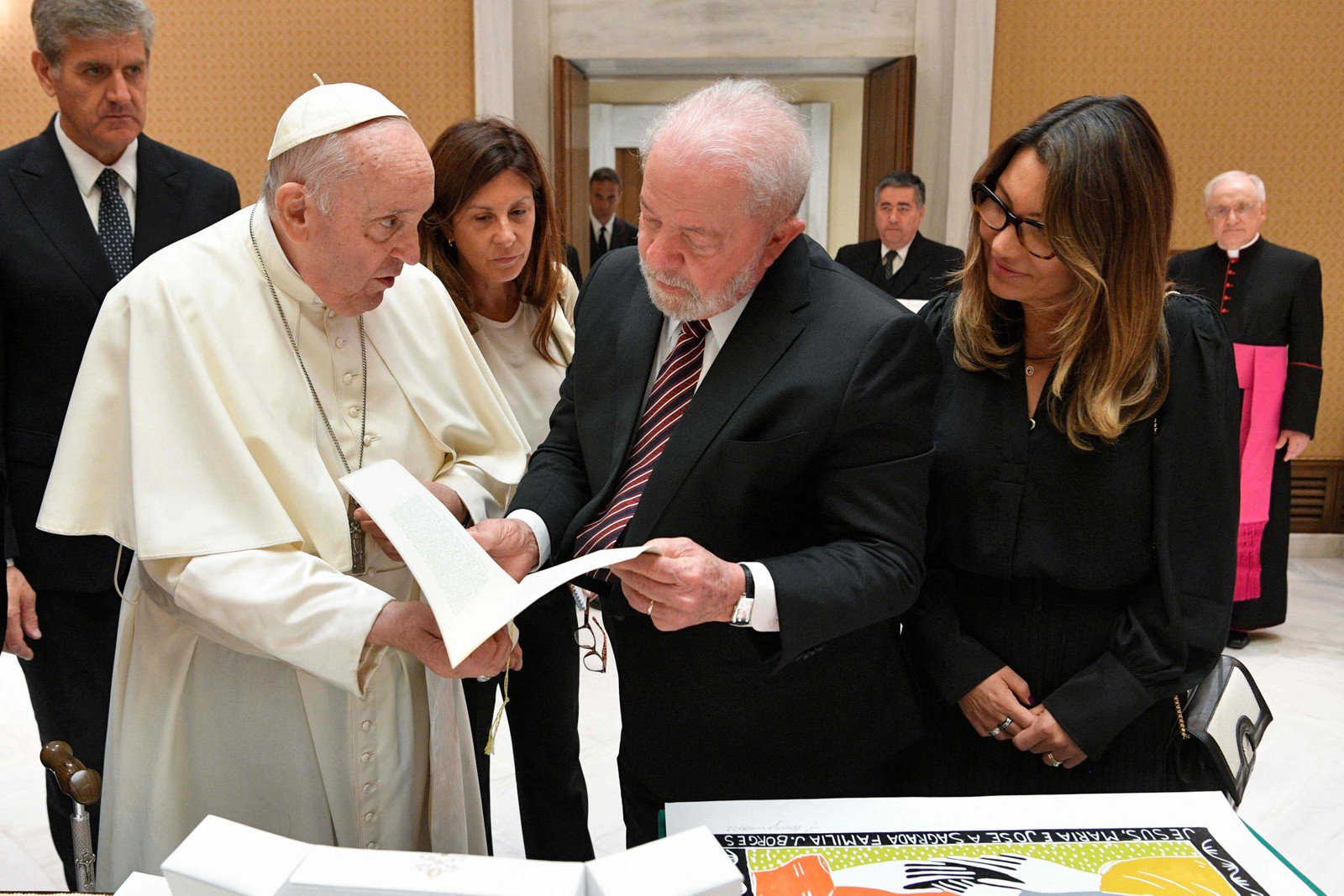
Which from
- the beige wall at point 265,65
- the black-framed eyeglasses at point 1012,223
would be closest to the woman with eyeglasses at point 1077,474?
the black-framed eyeglasses at point 1012,223

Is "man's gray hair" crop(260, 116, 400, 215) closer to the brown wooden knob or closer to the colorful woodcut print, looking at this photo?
the brown wooden knob

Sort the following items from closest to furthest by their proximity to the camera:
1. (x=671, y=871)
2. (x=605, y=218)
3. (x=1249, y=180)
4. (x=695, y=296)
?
(x=671, y=871) < (x=695, y=296) < (x=1249, y=180) < (x=605, y=218)

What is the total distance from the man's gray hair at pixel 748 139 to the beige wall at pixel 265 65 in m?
5.69

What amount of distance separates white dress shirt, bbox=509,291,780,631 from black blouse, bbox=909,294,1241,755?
49 cm

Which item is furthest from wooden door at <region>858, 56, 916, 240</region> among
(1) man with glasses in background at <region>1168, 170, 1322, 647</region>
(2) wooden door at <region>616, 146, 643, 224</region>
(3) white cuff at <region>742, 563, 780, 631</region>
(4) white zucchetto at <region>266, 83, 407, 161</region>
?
(3) white cuff at <region>742, 563, 780, 631</region>

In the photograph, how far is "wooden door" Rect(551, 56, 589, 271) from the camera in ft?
23.1

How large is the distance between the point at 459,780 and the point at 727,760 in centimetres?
51

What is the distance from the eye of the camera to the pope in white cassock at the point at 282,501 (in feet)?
5.36

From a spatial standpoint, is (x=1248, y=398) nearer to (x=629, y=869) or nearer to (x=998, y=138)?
(x=998, y=138)

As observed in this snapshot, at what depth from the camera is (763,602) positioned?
155 cm

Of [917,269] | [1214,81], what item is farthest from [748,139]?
[1214,81]

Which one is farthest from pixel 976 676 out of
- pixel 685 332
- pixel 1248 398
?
pixel 1248 398

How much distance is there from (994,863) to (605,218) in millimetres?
7118

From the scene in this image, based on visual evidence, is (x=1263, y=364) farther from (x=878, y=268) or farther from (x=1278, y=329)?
(x=878, y=268)
